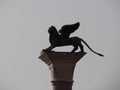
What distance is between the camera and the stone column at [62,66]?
20.9ft

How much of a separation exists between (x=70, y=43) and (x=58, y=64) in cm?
54

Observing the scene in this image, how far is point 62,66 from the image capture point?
6430 mm

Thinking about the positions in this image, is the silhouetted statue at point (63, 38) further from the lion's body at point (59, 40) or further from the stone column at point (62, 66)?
the stone column at point (62, 66)

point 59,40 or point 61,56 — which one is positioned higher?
point 59,40

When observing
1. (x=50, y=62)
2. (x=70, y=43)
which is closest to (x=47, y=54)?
(x=50, y=62)

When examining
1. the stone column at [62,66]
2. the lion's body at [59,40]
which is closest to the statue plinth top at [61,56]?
the stone column at [62,66]

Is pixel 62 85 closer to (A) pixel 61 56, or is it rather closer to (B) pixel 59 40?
(A) pixel 61 56

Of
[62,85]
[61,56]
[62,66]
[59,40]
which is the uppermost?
[59,40]

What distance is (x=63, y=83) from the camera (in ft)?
→ 21.0

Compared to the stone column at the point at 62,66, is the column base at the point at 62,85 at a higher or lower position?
lower

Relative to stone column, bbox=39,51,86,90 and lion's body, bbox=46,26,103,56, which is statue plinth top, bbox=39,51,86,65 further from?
lion's body, bbox=46,26,103,56

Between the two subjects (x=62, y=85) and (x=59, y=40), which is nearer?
(x=62, y=85)

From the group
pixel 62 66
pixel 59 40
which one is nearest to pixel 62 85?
pixel 62 66

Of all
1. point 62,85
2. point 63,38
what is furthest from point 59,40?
point 62,85
